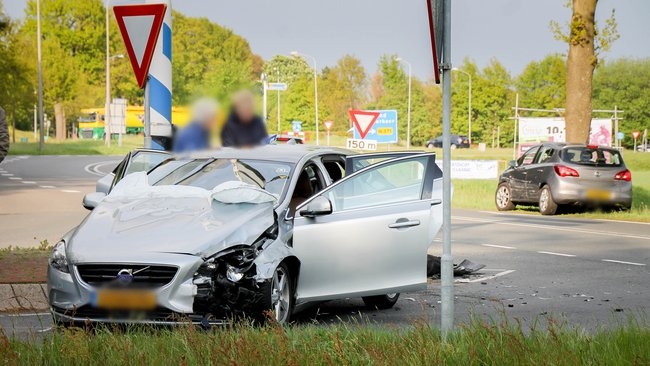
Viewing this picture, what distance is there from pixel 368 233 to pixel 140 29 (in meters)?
2.71

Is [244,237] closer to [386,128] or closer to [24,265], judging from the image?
[24,265]

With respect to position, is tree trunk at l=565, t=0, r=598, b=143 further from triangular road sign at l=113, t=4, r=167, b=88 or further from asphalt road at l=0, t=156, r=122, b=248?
triangular road sign at l=113, t=4, r=167, b=88

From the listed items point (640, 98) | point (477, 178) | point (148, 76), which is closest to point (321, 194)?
point (148, 76)

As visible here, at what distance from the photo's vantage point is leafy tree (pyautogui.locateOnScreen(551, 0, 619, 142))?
27484 mm

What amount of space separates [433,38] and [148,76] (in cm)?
421

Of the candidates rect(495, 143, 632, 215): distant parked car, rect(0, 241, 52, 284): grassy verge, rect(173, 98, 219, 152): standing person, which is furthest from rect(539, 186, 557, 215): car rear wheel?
rect(173, 98, 219, 152): standing person

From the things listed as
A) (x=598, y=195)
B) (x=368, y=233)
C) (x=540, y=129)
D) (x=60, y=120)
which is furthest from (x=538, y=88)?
(x=368, y=233)

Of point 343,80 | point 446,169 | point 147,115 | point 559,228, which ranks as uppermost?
point 343,80

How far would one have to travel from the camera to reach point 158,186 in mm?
8547

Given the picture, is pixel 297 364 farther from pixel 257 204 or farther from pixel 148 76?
pixel 148 76

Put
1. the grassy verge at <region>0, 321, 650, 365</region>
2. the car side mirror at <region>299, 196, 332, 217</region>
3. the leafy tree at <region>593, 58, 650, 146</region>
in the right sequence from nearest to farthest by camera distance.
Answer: the grassy verge at <region>0, 321, 650, 365</region>, the car side mirror at <region>299, 196, 332, 217</region>, the leafy tree at <region>593, 58, 650, 146</region>

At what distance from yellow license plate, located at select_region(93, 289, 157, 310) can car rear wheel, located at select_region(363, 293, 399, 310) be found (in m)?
3.10

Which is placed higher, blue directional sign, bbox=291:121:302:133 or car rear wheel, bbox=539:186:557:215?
blue directional sign, bbox=291:121:302:133

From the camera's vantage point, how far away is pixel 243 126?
452 centimetres
